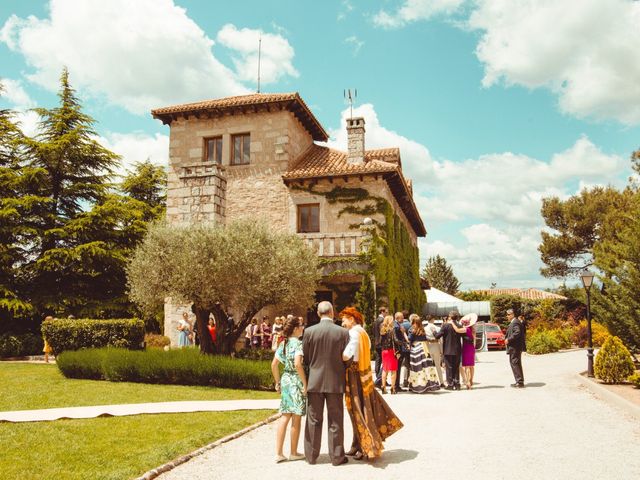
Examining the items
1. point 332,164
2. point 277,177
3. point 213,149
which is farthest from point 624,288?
point 213,149

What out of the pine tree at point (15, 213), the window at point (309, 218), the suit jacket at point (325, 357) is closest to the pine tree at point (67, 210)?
the pine tree at point (15, 213)

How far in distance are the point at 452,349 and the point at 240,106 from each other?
48.2 ft

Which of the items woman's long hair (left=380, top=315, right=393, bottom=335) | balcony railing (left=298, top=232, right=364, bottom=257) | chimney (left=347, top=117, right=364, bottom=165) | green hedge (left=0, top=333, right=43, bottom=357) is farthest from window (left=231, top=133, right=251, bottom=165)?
woman's long hair (left=380, top=315, right=393, bottom=335)

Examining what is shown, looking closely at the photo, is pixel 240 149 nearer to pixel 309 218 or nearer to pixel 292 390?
pixel 309 218

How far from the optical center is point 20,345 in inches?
877

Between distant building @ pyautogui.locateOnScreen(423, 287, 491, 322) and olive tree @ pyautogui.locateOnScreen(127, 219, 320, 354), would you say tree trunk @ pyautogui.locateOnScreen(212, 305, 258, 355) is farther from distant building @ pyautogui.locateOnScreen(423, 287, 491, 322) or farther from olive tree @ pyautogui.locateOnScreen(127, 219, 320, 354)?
distant building @ pyautogui.locateOnScreen(423, 287, 491, 322)

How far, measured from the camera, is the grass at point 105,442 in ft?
19.7

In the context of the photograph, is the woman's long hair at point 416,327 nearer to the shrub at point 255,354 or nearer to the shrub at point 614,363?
the shrub at point 255,354

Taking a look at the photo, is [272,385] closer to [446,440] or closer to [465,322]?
[465,322]

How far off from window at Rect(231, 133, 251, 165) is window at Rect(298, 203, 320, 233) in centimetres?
351

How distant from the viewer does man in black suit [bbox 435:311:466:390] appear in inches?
516

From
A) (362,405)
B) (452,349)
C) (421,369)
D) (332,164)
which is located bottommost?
(421,369)

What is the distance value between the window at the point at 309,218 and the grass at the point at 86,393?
1067 centimetres

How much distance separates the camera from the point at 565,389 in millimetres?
12742
